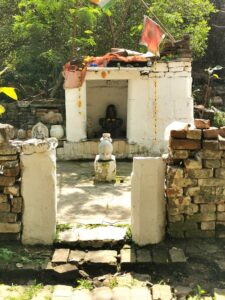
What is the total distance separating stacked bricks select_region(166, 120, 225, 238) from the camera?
4.92 m

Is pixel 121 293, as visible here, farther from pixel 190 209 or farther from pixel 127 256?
pixel 190 209

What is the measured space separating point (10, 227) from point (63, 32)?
30.6 ft

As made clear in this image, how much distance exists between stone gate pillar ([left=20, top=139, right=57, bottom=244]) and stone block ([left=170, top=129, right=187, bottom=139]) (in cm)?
143

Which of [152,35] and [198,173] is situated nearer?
[198,173]

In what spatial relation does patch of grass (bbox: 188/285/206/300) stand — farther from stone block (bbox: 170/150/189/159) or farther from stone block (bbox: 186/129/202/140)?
stone block (bbox: 186/129/202/140)

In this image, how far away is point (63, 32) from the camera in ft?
43.1

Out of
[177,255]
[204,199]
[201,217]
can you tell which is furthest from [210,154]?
[177,255]

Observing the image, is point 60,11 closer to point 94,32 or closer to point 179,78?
point 94,32

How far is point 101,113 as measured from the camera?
12539 mm

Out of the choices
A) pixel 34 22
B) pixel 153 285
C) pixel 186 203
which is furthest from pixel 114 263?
pixel 34 22

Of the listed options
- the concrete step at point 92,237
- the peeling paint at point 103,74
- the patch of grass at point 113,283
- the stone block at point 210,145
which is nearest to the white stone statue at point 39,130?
the peeling paint at point 103,74

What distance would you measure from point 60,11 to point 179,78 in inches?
173

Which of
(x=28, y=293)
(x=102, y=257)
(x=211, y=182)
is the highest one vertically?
(x=211, y=182)

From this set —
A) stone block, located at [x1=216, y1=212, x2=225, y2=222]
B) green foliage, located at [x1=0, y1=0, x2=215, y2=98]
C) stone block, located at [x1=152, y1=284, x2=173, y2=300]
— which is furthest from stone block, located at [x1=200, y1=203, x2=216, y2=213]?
green foliage, located at [x1=0, y1=0, x2=215, y2=98]
